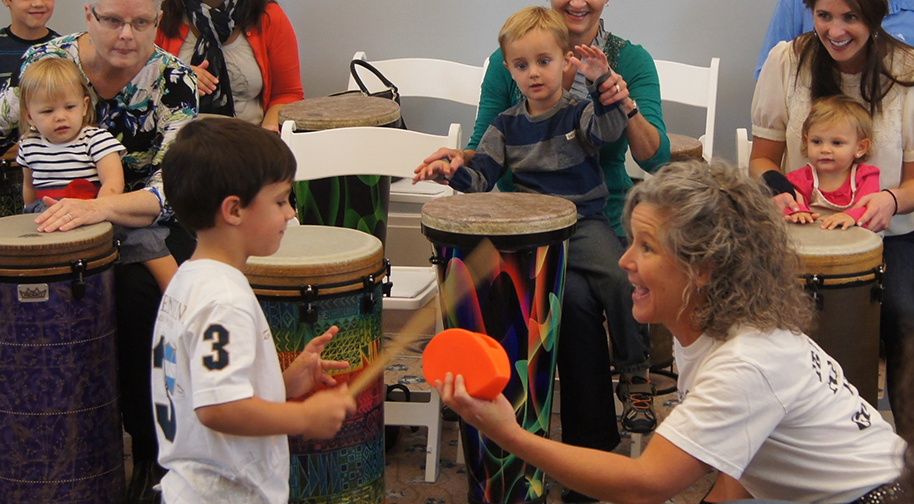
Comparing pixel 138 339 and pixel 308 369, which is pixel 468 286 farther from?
pixel 138 339

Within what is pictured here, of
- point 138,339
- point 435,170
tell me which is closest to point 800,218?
point 435,170

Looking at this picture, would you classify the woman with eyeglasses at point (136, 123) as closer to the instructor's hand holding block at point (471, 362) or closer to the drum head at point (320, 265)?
the drum head at point (320, 265)

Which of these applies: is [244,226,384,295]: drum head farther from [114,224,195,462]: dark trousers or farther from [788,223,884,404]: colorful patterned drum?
[788,223,884,404]: colorful patterned drum

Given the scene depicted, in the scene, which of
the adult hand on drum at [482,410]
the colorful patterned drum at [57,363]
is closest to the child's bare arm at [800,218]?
the adult hand on drum at [482,410]

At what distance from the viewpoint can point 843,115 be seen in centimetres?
258

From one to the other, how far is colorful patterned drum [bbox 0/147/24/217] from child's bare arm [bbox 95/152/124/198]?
654mm

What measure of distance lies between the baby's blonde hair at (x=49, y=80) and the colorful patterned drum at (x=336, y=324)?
65 cm

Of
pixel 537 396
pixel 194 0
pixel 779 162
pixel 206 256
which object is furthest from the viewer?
pixel 194 0

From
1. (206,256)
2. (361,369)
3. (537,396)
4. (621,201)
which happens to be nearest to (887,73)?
(621,201)

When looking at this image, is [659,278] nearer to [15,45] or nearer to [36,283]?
[36,283]

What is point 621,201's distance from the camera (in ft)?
9.02

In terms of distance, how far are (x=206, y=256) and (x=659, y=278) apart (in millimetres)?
703

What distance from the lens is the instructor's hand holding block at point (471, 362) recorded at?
1532 mm

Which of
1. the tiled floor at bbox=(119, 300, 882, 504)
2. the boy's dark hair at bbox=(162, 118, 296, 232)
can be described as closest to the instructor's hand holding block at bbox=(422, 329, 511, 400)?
the boy's dark hair at bbox=(162, 118, 296, 232)
